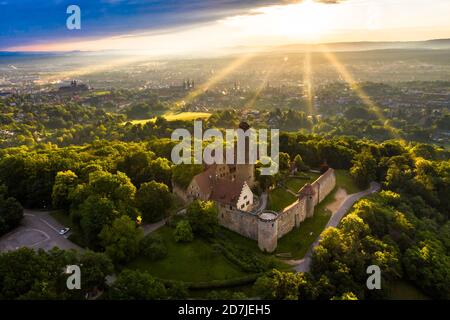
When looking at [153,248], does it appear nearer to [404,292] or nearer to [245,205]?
[245,205]

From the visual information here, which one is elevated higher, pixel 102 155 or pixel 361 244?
pixel 102 155

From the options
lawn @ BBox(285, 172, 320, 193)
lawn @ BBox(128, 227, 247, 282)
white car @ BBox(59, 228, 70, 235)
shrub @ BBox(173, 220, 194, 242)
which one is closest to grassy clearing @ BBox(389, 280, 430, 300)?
lawn @ BBox(128, 227, 247, 282)

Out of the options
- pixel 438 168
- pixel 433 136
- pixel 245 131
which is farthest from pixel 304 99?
pixel 245 131

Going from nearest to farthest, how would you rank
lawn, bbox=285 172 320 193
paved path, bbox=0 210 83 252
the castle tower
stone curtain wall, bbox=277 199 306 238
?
paved path, bbox=0 210 83 252, stone curtain wall, bbox=277 199 306 238, the castle tower, lawn, bbox=285 172 320 193

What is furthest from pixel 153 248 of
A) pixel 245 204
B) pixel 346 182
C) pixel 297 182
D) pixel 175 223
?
pixel 346 182

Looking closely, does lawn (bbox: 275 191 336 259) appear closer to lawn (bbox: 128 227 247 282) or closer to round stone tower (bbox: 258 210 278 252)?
round stone tower (bbox: 258 210 278 252)
